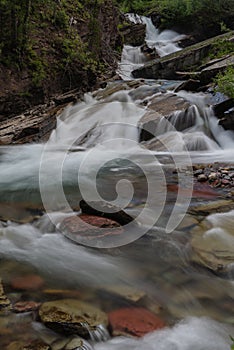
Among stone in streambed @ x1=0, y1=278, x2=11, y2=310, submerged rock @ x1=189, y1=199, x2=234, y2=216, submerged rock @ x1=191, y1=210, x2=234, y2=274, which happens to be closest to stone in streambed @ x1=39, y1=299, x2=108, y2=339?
stone in streambed @ x1=0, y1=278, x2=11, y2=310

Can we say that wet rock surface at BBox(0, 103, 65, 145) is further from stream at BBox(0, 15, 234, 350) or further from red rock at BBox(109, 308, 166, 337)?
red rock at BBox(109, 308, 166, 337)

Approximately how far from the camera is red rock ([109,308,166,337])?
2486mm

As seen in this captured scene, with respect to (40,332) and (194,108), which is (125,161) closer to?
(194,108)

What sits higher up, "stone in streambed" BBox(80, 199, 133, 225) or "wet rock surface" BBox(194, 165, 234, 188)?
"stone in streambed" BBox(80, 199, 133, 225)

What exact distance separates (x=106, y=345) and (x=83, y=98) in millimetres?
10044

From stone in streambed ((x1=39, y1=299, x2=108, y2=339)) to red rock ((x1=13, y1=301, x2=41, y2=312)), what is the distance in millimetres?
61

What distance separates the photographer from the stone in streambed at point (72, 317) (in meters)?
2.42

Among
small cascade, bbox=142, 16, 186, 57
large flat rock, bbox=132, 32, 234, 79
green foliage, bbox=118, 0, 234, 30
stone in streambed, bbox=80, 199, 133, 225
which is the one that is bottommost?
stone in streambed, bbox=80, 199, 133, 225

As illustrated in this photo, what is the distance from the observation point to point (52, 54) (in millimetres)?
11492

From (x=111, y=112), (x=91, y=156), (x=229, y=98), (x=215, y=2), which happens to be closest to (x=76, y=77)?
(x=111, y=112)

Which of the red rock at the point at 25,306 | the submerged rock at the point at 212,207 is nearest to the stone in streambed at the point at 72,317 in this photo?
the red rock at the point at 25,306

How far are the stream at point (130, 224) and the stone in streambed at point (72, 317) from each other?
3.7 inches

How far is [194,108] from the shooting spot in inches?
367

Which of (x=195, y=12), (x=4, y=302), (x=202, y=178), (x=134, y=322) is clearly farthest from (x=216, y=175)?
(x=195, y=12)
